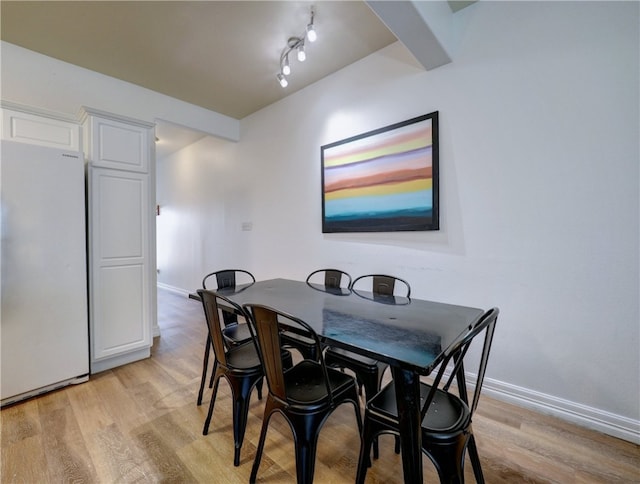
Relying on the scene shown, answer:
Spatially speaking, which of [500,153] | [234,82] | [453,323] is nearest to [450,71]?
[500,153]

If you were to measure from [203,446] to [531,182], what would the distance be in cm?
265

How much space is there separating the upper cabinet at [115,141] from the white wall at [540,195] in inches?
86.2

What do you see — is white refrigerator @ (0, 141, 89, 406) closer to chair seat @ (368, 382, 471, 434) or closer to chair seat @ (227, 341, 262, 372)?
chair seat @ (227, 341, 262, 372)

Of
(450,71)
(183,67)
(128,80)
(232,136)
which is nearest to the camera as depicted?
(450,71)

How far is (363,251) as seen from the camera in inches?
111

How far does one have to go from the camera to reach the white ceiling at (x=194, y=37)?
2.21 meters

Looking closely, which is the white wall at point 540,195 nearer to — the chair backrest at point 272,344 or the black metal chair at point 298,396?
the black metal chair at point 298,396

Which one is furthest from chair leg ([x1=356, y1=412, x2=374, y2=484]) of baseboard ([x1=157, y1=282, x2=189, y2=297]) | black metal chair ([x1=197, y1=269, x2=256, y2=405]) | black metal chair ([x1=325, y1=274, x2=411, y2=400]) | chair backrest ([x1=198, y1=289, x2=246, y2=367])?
baseboard ([x1=157, y1=282, x2=189, y2=297])

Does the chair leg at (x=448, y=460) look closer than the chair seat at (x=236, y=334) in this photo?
Yes

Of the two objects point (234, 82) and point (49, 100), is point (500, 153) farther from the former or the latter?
point (49, 100)

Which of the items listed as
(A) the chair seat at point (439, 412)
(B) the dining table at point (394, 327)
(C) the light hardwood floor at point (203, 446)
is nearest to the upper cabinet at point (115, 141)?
(B) the dining table at point (394, 327)

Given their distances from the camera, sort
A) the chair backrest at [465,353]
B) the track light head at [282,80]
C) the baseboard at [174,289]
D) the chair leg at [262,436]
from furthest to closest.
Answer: the baseboard at [174,289] → the track light head at [282,80] → the chair leg at [262,436] → the chair backrest at [465,353]

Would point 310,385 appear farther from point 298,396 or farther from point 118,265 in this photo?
point 118,265

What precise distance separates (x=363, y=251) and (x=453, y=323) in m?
1.48
